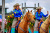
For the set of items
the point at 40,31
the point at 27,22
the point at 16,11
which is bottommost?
the point at 40,31

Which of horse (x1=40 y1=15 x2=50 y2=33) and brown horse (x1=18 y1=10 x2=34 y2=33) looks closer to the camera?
brown horse (x1=18 y1=10 x2=34 y2=33)

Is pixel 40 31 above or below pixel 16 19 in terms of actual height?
below

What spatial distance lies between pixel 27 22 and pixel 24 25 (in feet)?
0.68

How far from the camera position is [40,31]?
7430mm

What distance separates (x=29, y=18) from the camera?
6.61m

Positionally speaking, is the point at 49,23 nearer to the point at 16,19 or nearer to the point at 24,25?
the point at 24,25

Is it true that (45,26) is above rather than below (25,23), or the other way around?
below

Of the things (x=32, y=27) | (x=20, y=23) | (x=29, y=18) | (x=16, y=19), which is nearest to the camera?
(x=29, y=18)

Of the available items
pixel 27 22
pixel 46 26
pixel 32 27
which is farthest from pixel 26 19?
pixel 32 27

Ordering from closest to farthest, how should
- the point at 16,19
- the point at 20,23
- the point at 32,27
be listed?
the point at 20,23 → the point at 16,19 → the point at 32,27

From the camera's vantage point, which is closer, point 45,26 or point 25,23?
point 25,23

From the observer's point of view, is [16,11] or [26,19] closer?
[26,19]

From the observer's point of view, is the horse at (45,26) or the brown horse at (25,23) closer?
the brown horse at (25,23)

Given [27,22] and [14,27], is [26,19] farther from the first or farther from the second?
[14,27]
